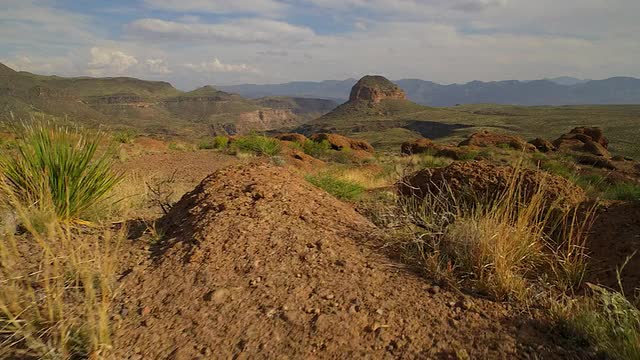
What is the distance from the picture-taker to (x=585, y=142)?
2488cm

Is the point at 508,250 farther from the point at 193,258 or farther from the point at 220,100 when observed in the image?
the point at 220,100

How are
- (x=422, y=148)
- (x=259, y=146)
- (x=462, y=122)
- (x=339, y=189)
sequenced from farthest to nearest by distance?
1. (x=462, y=122)
2. (x=422, y=148)
3. (x=259, y=146)
4. (x=339, y=189)

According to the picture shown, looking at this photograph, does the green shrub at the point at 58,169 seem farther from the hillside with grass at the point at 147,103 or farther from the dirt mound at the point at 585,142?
the hillside with grass at the point at 147,103

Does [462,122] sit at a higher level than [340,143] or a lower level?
lower

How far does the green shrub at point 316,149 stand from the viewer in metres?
20.8

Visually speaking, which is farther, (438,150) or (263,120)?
(263,120)

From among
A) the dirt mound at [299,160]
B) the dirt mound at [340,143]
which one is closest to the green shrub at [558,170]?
the dirt mound at [299,160]

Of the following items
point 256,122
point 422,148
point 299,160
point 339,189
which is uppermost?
point 339,189

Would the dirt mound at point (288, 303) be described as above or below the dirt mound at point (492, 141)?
above

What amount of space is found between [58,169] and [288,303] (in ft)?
9.84

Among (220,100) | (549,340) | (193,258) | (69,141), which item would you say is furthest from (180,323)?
(220,100)

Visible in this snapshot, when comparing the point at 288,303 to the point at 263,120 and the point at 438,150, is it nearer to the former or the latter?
the point at 438,150

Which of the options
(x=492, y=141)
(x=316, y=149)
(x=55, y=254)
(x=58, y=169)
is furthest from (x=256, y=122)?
(x=55, y=254)

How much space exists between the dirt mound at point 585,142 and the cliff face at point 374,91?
82.9 metres
